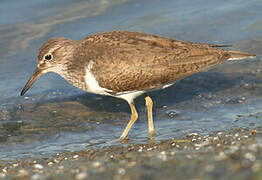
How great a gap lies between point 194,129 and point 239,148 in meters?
3.02

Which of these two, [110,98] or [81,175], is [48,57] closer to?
[110,98]

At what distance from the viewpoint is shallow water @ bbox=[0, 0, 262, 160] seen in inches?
345

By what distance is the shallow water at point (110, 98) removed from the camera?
876cm

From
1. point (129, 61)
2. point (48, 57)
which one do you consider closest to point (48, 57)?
point (48, 57)

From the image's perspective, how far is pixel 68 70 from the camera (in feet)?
27.6

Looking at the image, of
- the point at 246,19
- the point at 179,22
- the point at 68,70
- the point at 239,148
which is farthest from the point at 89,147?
the point at 246,19

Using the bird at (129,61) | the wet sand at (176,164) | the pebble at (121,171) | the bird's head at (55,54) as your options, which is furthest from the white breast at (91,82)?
the pebble at (121,171)

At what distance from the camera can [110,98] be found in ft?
34.8

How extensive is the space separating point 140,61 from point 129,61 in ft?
0.59

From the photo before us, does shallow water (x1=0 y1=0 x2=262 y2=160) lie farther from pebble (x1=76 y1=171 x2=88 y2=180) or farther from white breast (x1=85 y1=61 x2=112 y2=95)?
pebble (x1=76 y1=171 x2=88 y2=180)

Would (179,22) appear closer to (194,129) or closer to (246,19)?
(246,19)

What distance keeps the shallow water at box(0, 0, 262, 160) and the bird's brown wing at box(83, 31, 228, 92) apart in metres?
1.07

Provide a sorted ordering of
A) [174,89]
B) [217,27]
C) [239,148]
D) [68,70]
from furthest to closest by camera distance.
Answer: [217,27], [174,89], [68,70], [239,148]

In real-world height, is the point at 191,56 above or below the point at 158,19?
below
